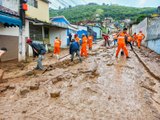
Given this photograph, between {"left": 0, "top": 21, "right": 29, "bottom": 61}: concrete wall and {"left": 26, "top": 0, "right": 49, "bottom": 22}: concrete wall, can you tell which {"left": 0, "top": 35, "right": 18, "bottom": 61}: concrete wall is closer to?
{"left": 0, "top": 21, "right": 29, "bottom": 61}: concrete wall

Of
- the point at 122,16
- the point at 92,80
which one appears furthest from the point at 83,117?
the point at 122,16

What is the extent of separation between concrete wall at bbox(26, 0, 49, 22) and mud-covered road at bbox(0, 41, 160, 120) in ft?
45.0

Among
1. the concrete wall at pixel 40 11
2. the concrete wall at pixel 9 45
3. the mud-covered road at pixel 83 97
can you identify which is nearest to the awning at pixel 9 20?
the concrete wall at pixel 9 45

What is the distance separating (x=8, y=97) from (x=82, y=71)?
15.4ft

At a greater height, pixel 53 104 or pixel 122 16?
pixel 122 16

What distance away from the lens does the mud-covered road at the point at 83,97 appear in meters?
5.81

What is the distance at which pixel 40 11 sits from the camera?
2498 cm

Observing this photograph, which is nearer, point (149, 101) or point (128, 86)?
point (149, 101)

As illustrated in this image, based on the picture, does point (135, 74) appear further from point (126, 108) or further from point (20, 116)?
point (20, 116)

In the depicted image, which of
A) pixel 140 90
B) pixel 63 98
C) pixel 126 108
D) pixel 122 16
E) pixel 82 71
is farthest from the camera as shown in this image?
pixel 122 16

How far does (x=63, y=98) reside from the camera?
7.10 metres

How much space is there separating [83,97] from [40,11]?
19390 millimetres

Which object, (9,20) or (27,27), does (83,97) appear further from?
(27,27)

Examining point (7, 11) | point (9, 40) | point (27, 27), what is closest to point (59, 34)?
point (27, 27)
